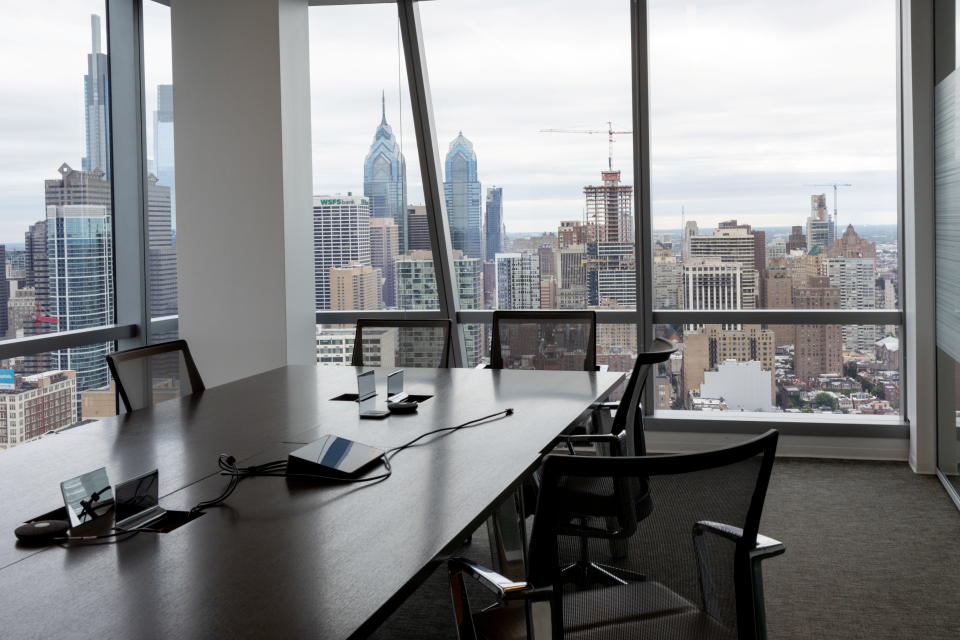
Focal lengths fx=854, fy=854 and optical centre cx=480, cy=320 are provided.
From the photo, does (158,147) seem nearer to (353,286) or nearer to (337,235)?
(337,235)

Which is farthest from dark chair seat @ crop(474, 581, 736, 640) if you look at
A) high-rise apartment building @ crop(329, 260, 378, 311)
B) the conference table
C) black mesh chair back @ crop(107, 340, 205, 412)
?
high-rise apartment building @ crop(329, 260, 378, 311)

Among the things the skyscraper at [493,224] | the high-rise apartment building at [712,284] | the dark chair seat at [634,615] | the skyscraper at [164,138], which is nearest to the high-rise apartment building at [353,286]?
the skyscraper at [493,224]

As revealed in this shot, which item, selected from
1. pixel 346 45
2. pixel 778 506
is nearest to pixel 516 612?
pixel 778 506

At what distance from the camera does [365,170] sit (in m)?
6.89

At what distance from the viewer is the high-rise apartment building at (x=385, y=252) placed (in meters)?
6.95

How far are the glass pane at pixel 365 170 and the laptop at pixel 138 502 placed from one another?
4692 millimetres

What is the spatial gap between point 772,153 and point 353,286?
339cm

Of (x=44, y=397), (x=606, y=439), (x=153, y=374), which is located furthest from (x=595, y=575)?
(x=44, y=397)

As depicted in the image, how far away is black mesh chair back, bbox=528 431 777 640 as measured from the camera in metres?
1.80

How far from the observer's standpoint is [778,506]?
16.3 ft

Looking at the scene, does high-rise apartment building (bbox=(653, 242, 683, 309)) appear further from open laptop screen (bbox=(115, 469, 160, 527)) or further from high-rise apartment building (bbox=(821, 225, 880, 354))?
open laptop screen (bbox=(115, 469, 160, 527))

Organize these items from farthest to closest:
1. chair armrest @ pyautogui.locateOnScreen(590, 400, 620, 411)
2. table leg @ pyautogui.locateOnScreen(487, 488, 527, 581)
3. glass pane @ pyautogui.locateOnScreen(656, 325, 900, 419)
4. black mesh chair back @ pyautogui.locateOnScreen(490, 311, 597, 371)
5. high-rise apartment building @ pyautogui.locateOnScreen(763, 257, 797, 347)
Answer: high-rise apartment building @ pyautogui.locateOnScreen(763, 257, 797, 347), glass pane @ pyautogui.locateOnScreen(656, 325, 900, 419), black mesh chair back @ pyautogui.locateOnScreen(490, 311, 597, 371), chair armrest @ pyautogui.locateOnScreen(590, 400, 620, 411), table leg @ pyautogui.locateOnScreen(487, 488, 527, 581)

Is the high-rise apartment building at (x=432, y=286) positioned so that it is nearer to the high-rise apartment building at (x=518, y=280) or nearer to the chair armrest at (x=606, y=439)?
the high-rise apartment building at (x=518, y=280)

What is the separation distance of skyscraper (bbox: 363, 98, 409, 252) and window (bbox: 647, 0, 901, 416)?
198 centimetres
